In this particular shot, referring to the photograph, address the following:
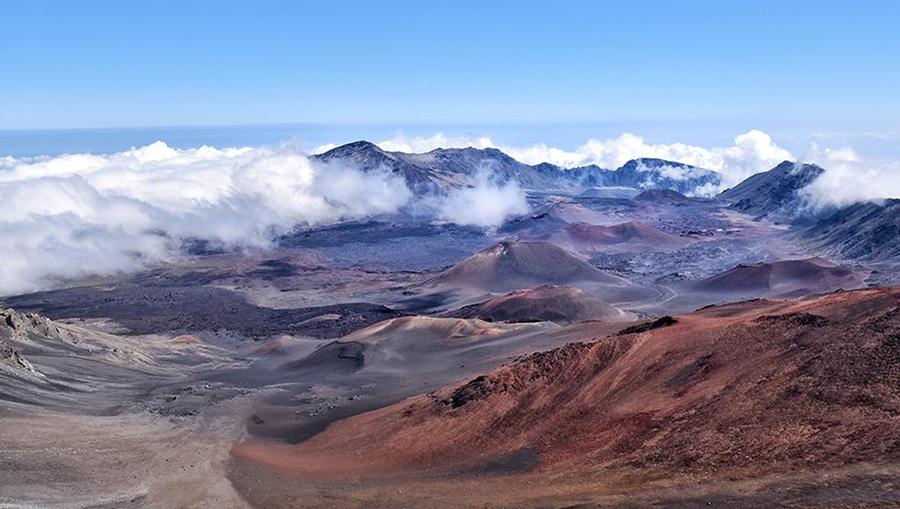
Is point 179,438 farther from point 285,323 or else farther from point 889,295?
point 285,323

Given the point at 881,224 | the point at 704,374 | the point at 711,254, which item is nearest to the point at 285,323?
the point at 704,374

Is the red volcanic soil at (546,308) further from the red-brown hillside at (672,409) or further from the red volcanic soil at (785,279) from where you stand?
Result: the red-brown hillside at (672,409)

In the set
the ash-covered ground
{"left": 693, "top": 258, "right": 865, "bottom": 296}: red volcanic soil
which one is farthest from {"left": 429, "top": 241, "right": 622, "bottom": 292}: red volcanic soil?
{"left": 693, "top": 258, "right": 865, "bottom": 296}: red volcanic soil

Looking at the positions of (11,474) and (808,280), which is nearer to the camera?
(11,474)

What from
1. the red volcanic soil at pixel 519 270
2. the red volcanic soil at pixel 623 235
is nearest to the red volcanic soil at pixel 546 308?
the red volcanic soil at pixel 519 270

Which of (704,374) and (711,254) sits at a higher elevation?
(704,374)

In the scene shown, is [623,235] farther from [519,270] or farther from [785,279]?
[785,279]

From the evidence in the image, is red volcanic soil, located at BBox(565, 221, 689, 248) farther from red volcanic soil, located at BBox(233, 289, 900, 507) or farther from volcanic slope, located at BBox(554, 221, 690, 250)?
red volcanic soil, located at BBox(233, 289, 900, 507)
